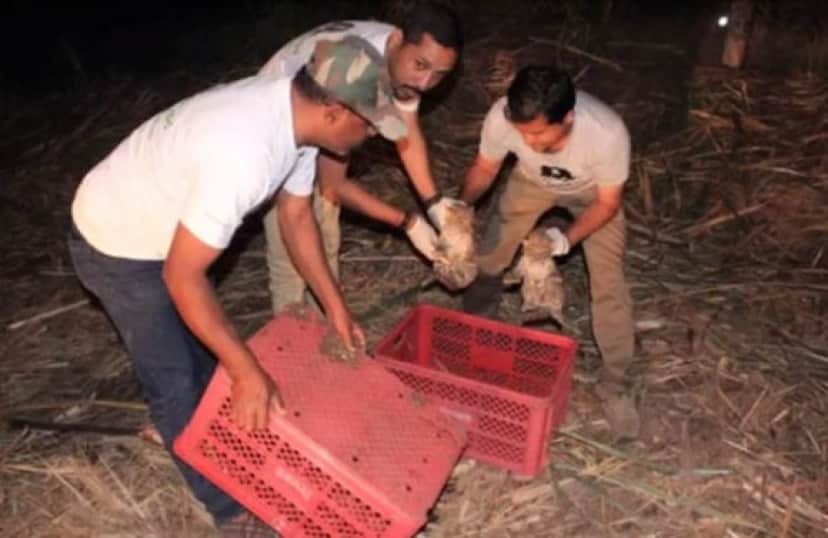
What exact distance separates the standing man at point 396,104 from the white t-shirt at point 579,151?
312 millimetres

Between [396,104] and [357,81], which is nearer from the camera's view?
[357,81]

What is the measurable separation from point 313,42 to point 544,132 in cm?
88

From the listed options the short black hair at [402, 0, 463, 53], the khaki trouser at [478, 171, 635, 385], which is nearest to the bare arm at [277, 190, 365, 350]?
the short black hair at [402, 0, 463, 53]

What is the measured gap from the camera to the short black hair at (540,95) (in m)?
2.95

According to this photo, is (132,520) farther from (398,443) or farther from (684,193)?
(684,193)

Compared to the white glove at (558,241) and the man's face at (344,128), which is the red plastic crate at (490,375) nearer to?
the white glove at (558,241)

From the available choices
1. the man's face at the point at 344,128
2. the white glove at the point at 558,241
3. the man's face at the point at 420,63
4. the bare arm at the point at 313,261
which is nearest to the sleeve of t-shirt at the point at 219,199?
the man's face at the point at 344,128

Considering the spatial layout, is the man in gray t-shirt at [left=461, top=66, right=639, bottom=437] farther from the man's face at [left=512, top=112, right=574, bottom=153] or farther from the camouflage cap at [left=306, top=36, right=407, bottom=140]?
the camouflage cap at [left=306, top=36, right=407, bottom=140]

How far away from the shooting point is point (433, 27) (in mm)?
3025

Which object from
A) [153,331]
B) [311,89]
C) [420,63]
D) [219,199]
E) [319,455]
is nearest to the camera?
[219,199]

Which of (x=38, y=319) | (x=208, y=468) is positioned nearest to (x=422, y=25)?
(x=208, y=468)

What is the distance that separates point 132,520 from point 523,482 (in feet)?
5.00

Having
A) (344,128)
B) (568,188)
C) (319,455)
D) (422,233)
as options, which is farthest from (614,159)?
(319,455)

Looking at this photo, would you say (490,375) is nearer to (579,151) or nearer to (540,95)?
(579,151)
